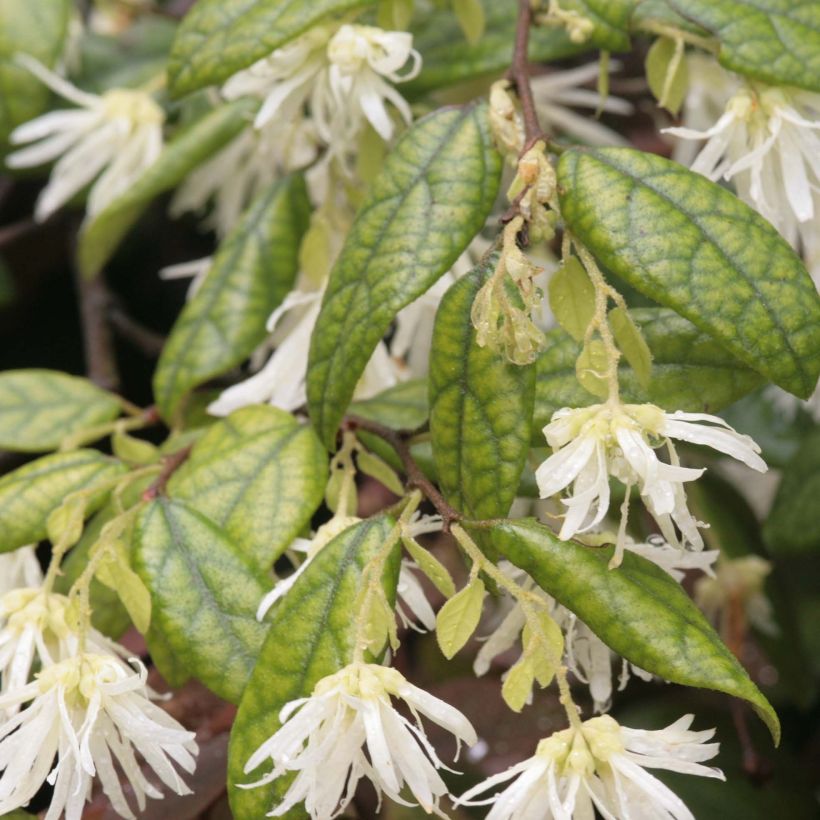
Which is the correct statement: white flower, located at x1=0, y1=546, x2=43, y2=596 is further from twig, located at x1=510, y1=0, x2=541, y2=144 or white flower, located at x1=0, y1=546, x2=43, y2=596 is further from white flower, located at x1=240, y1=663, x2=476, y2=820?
twig, located at x1=510, y1=0, x2=541, y2=144

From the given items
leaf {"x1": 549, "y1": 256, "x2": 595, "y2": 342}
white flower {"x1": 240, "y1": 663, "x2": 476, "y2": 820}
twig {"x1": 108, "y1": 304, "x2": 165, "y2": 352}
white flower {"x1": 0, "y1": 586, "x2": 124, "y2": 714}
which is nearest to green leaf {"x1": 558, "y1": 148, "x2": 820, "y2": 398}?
leaf {"x1": 549, "y1": 256, "x2": 595, "y2": 342}

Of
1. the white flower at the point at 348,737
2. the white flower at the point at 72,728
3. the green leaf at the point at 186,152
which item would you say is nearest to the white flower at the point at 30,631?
the white flower at the point at 72,728

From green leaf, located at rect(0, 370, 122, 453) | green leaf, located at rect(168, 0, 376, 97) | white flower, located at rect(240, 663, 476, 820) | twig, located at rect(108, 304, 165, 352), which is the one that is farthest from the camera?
twig, located at rect(108, 304, 165, 352)

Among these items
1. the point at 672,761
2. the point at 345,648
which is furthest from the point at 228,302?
the point at 672,761

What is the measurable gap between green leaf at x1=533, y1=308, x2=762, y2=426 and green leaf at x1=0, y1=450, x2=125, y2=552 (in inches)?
10.5

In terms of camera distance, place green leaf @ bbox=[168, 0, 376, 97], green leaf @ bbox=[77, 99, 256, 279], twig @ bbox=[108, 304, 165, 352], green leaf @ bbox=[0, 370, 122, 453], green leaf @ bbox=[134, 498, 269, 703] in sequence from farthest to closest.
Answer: twig @ bbox=[108, 304, 165, 352]
green leaf @ bbox=[77, 99, 256, 279]
green leaf @ bbox=[0, 370, 122, 453]
green leaf @ bbox=[168, 0, 376, 97]
green leaf @ bbox=[134, 498, 269, 703]

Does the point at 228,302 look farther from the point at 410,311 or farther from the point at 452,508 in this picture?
the point at 452,508

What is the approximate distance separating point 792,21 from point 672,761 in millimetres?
436

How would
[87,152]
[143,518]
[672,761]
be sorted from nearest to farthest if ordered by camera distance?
1. [672,761]
2. [143,518]
3. [87,152]

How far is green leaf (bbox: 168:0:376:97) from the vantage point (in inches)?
28.0

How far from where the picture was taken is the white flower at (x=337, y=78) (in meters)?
0.73

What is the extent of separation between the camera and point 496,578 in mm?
541

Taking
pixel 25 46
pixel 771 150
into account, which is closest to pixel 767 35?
pixel 771 150

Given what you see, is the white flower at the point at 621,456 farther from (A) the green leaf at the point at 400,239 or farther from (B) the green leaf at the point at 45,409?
(B) the green leaf at the point at 45,409
